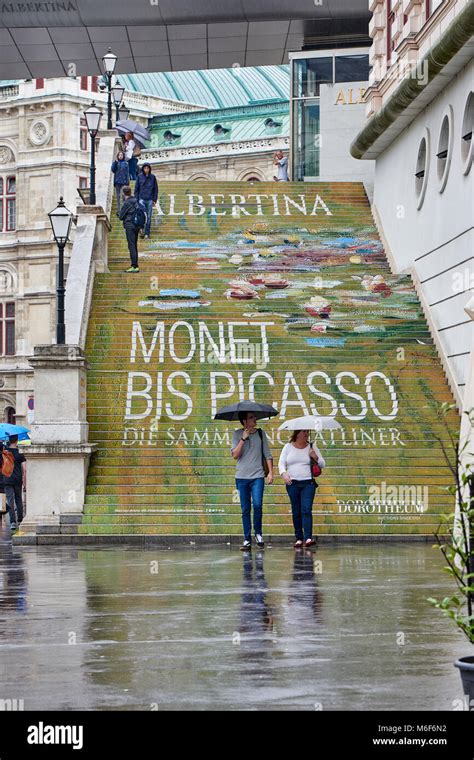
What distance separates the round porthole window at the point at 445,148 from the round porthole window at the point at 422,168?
921 mm

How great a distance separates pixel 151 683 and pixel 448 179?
19432 millimetres

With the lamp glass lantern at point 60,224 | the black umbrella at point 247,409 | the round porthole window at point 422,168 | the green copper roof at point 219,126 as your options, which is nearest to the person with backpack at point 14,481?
the lamp glass lantern at point 60,224

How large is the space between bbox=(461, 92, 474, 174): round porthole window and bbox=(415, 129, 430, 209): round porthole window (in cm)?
317

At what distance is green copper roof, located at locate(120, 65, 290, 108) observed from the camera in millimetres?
82312

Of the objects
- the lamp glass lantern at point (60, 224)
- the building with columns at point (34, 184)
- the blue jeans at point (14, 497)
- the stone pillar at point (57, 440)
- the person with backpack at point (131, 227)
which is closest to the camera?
the stone pillar at point (57, 440)

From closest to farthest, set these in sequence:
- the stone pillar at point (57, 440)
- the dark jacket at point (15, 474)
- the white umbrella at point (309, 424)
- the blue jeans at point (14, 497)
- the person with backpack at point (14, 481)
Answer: the white umbrella at point (309, 424) → the stone pillar at point (57, 440) → the blue jeans at point (14, 497) → the person with backpack at point (14, 481) → the dark jacket at point (15, 474)

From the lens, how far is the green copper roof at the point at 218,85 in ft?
A: 270

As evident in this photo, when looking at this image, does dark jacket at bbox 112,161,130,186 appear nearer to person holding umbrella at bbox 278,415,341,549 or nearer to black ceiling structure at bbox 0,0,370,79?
black ceiling structure at bbox 0,0,370,79

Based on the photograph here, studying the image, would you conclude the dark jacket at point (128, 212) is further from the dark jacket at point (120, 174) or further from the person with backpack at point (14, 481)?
the person with backpack at point (14, 481)

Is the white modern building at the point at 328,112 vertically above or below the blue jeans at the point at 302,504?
above

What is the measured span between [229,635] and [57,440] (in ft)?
38.4

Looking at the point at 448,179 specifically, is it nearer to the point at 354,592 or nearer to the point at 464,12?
the point at 464,12

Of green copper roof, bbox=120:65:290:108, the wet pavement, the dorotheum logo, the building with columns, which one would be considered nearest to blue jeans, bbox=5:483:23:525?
the dorotheum logo

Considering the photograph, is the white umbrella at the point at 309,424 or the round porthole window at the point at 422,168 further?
the round porthole window at the point at 422,168
